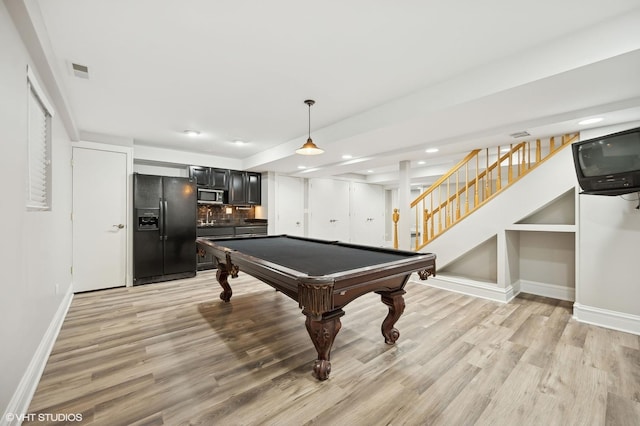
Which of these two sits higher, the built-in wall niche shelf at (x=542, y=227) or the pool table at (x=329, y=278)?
the built-in wall niche shelf at (x=542, y=227)

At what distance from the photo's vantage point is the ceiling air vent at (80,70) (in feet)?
7.88

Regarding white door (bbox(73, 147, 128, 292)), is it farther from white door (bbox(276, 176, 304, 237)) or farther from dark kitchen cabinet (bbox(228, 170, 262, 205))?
white door (bbox(276, 176, 304, 237))

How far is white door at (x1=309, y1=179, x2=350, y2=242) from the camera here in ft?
24.3

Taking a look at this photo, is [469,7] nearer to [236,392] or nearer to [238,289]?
[236,392]

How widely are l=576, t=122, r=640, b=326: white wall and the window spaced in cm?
525

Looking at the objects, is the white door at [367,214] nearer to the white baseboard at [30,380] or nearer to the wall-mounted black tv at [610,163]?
the wall-mounted black tv at [610,163]

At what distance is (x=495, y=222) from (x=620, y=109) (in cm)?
179

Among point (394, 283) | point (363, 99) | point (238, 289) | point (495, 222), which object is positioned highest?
point (363, 99)

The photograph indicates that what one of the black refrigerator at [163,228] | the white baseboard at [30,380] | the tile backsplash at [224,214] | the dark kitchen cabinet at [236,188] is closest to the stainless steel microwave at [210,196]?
the dark kitchen cabinet at [236,188]

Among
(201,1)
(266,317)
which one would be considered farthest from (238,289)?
(201,1)

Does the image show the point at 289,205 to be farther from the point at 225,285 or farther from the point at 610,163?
the point at 610,163

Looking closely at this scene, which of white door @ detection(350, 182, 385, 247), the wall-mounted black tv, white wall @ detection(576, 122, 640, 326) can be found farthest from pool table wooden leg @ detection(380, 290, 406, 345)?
white door @ detection(350, 182, 385, 247)

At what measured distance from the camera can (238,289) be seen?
14.1 ft

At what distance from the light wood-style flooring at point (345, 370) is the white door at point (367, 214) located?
5060 millimetres
